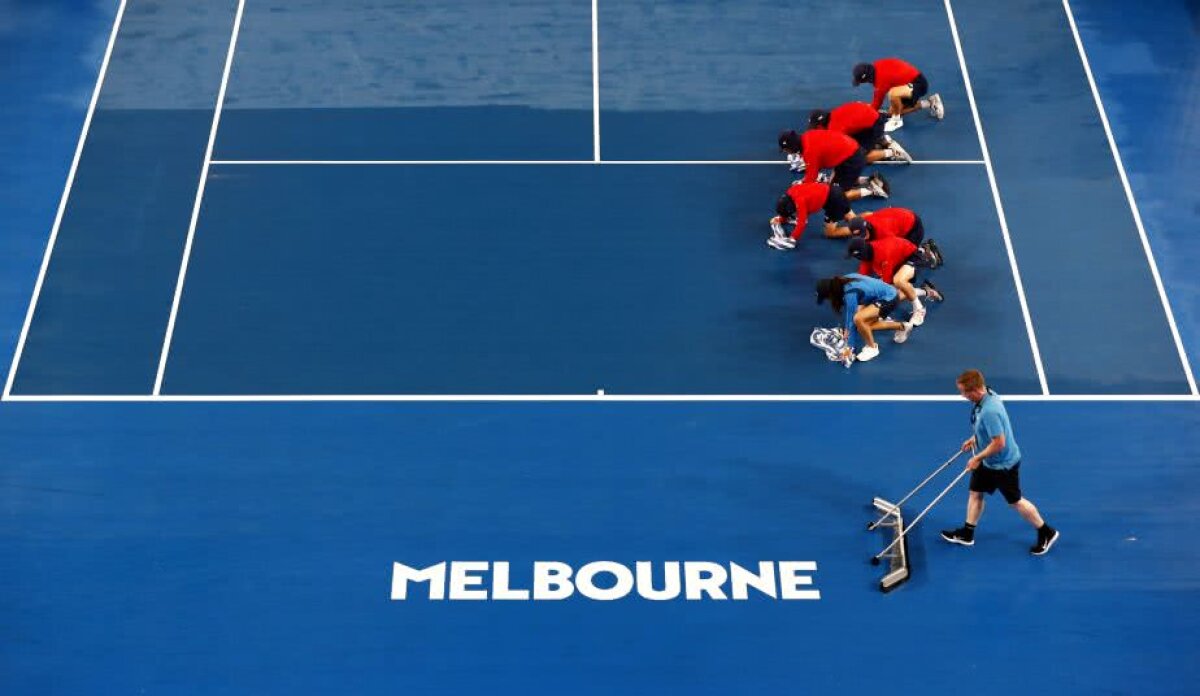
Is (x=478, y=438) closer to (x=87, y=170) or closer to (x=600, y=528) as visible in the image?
(x=600, y=528)

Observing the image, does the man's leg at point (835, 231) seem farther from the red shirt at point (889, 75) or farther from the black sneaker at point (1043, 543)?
the black sneaker at point (1043, 543)

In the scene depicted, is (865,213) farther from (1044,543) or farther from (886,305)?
(1044,543)

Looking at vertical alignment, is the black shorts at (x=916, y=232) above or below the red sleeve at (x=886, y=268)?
above

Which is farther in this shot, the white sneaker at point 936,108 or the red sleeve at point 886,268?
the white sneaker at point 936,108

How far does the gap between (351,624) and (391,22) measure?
9.81 meters

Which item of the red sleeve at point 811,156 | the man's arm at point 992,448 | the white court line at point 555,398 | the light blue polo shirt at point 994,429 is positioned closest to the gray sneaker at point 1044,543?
the light blue polo shirt at point 994,429

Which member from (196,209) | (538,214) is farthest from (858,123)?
(196,209)

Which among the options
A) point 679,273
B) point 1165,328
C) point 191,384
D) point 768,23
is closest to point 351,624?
point 191,384

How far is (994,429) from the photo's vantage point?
14.1 metres

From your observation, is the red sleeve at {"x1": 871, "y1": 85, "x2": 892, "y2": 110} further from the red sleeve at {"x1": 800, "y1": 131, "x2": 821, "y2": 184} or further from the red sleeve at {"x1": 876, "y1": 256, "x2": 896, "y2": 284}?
the red sleeve at {"x1": 876, "y1": 256, "x2": 896, "y2": 284}

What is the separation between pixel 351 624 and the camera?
14.6m

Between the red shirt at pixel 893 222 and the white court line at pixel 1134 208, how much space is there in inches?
118

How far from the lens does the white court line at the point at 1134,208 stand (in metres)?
17.1

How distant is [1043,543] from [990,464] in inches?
49.6
